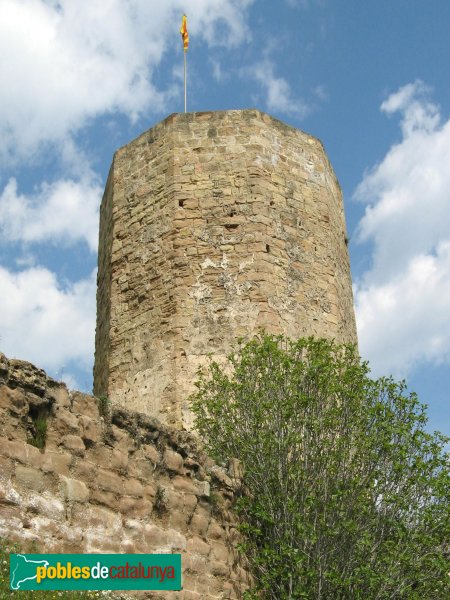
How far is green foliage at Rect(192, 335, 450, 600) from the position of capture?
789 cm

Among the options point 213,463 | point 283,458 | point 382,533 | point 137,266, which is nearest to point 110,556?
point 213,463

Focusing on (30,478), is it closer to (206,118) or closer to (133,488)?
(133,488)

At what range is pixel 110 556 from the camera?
6.43 meters

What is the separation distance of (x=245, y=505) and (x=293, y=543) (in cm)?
56

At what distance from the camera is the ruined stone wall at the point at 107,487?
6070mm

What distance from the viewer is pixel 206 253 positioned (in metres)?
11.4

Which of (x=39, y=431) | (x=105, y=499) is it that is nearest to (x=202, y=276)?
(x=105, y=499)

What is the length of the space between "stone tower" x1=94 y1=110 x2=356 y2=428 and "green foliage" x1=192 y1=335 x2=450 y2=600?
159 cm

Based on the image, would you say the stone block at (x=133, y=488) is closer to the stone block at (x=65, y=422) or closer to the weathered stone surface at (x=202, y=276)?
the weathered stone surface at (x=202, y=276)

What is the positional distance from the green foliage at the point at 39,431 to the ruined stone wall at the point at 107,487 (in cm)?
1

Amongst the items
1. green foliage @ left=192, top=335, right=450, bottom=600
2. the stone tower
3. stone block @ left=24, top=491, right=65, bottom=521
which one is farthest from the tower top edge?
stone block @ left=24, top=491, right=65, bottom=521

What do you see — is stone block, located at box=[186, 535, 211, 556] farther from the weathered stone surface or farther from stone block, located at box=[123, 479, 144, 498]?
stone block, located at box=[123, 479, 144, 498]

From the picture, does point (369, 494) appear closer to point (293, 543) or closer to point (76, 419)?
point (293, 543)

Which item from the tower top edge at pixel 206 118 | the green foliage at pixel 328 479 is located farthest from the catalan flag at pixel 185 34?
the green foliage at pixel 328 479
